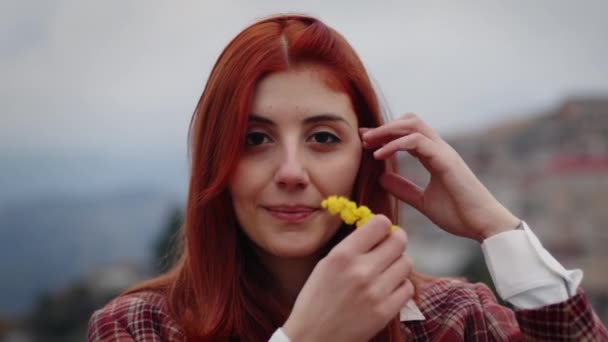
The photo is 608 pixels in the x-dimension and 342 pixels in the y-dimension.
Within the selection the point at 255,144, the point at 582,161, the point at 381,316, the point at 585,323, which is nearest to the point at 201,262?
the point at 255,144

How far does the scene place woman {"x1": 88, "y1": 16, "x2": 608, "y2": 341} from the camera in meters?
1.34

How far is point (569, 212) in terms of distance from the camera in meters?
12.8

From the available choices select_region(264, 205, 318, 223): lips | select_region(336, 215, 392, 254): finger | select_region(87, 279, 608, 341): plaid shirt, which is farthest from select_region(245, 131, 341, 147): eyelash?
select_region(87, 279, 608, 341): plaid shirt

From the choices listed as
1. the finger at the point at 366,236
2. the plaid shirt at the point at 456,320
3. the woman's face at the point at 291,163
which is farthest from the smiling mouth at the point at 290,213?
the plaid shirt at the point at 456,320

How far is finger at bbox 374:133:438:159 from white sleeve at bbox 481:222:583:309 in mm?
208

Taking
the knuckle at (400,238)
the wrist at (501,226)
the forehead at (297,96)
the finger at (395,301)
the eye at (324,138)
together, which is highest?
the forehead at (297,96)

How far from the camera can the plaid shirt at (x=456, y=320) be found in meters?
1.29

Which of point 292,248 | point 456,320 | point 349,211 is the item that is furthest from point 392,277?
point 456,320

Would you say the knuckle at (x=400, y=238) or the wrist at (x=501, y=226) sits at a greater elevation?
the knuckle at (x=400, y=238)

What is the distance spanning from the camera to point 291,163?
1.31 metres

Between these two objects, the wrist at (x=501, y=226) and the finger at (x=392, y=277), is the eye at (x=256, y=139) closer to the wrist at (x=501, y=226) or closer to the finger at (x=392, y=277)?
the finger at (x=392, y=277)

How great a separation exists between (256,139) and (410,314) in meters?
0.52

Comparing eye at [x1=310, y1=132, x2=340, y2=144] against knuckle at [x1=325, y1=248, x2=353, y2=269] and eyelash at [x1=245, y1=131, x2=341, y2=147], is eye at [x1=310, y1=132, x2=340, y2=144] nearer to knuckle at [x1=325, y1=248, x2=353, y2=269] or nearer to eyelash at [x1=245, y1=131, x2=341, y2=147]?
eyelash at [x1=245, y1=131, x2=341, y2=147]

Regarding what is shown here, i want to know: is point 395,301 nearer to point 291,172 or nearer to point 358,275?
point 358,275
